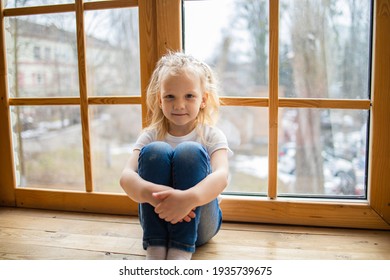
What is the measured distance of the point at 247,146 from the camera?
4.67ft

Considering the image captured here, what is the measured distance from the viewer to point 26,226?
4.29ft

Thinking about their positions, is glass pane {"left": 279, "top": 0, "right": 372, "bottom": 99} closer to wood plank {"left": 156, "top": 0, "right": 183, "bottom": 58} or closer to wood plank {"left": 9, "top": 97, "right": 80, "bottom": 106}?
wood plank {"left": 156, "top": 0, "right": 183, "bottom": 58}

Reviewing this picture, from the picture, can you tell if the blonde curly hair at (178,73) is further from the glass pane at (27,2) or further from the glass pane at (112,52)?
the glass pane at (27,2)

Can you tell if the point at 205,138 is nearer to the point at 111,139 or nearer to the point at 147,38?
the point at 147,38

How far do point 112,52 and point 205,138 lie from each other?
64cm

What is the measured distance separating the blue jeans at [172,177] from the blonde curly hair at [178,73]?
187 millimetres

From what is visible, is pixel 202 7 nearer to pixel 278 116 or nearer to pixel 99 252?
pixel 278 116

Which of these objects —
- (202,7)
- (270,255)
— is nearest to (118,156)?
(202,7)

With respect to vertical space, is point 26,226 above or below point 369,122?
below

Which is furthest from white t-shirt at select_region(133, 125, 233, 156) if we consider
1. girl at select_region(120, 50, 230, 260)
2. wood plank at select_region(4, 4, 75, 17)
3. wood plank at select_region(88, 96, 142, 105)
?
wood plank at select_region(4, 4, 75, 17)

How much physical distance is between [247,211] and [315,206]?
251 mm

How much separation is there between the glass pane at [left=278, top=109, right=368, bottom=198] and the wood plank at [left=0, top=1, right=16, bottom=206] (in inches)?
45.9

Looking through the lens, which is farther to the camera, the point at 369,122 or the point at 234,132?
the point at 234,132

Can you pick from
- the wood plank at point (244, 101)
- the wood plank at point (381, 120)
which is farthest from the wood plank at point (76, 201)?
the wood plank at point (381, 120)
